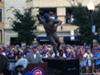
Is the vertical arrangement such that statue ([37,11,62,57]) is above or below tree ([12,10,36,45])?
above

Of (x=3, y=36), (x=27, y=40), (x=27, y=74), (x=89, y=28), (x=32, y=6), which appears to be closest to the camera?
(x=27, y=74)

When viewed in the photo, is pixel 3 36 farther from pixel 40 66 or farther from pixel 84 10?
A: pixel 40 66

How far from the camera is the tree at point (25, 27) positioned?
177 ft

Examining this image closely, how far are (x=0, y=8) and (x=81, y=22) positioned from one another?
63.3 feet

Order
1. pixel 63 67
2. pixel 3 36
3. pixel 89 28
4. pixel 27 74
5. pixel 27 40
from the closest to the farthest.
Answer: pixel 27 74, pixel 63 67, pixel 89 28, pixel 27 40, pixel 3 36

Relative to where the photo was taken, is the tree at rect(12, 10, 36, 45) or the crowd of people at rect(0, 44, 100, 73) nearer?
the crowd of people at rect(0, 44, 100, 73)

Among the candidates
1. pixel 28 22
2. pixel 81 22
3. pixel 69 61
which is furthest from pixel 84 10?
pixel 69 61

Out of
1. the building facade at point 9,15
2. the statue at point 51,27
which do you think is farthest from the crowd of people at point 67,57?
the building facade at point 9,15

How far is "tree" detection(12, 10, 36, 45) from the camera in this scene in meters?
53.9

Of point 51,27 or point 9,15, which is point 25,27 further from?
point 51,27

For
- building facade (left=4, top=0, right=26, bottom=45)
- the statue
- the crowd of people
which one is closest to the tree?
building facade (left=4, top=0, right=26, bottom=45)

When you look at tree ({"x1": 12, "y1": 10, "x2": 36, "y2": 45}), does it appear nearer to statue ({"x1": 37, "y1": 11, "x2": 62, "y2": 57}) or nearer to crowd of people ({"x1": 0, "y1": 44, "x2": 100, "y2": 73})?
crowd of people ({"x1": 0, "y1": 44, "x2": 100, "y2": 73})

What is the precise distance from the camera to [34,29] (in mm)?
56594

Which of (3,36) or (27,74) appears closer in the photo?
(27,74)
